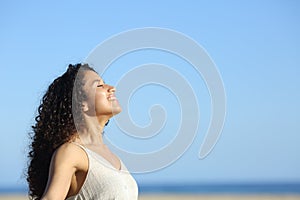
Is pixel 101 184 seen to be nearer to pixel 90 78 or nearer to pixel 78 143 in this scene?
pixel 78 143

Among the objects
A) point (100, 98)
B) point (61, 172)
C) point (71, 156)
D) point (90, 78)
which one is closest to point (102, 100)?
point (100, 98)

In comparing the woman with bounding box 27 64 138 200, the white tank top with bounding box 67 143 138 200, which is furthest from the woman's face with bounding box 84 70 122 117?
the white tank top with bounding box 67 143 138 200

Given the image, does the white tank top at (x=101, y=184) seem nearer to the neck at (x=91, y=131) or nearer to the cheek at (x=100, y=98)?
the neck at (x=91, y=131)

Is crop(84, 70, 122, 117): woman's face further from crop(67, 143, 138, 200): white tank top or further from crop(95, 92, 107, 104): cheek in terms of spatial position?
crop(67, 143, 138, 200): white tank top

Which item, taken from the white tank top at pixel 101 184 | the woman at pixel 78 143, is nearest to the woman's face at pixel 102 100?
the woman at pixel 78 143

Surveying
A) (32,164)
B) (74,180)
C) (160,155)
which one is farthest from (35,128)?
(160,155)

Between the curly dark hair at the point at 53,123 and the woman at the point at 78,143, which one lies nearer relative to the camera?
the woman at the point at 78,143

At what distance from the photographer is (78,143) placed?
3.36m

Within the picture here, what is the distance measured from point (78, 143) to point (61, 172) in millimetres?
271

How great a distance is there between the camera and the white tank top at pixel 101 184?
3.28 m

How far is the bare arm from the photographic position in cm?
309

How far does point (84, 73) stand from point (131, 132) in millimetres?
508

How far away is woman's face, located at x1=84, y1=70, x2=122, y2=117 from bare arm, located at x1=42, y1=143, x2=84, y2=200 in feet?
0.92

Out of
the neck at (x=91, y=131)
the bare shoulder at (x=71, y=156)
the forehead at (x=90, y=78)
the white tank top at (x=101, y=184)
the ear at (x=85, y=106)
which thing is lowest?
the white tank top at (x=101, y=184)
